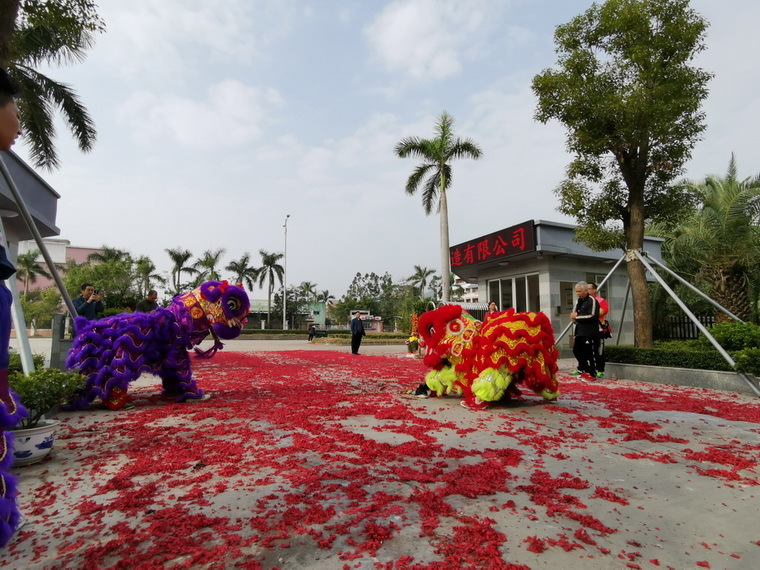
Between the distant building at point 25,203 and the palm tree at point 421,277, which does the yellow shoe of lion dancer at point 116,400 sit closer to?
the distant building at point 25,203

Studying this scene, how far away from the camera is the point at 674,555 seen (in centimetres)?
202

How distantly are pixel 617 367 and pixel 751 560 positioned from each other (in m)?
7.77

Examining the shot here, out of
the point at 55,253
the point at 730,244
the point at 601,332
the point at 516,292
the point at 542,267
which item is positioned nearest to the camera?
the point at 601,332

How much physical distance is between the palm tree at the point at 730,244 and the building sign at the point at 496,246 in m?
4.53

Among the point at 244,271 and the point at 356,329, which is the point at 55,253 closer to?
the point at 244,271

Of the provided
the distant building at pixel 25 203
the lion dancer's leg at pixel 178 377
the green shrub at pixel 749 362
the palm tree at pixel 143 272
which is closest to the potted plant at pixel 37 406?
the lion dancer's leg at pixel 178 377

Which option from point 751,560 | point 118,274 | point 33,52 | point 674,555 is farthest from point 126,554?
point 118,274

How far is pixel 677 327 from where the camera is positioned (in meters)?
14.3

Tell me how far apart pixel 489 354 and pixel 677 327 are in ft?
40.8

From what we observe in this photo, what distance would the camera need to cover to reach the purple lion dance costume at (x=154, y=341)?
5.21 metres

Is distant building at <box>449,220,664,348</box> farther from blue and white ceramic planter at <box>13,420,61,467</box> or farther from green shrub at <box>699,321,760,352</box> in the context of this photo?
blue and white ceramic planter at <box>13,420,61,467</box>

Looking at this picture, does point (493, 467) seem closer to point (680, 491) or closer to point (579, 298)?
point (680, 491)

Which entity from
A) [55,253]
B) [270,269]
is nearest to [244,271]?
[270,269]

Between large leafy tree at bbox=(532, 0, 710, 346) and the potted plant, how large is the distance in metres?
9.97
